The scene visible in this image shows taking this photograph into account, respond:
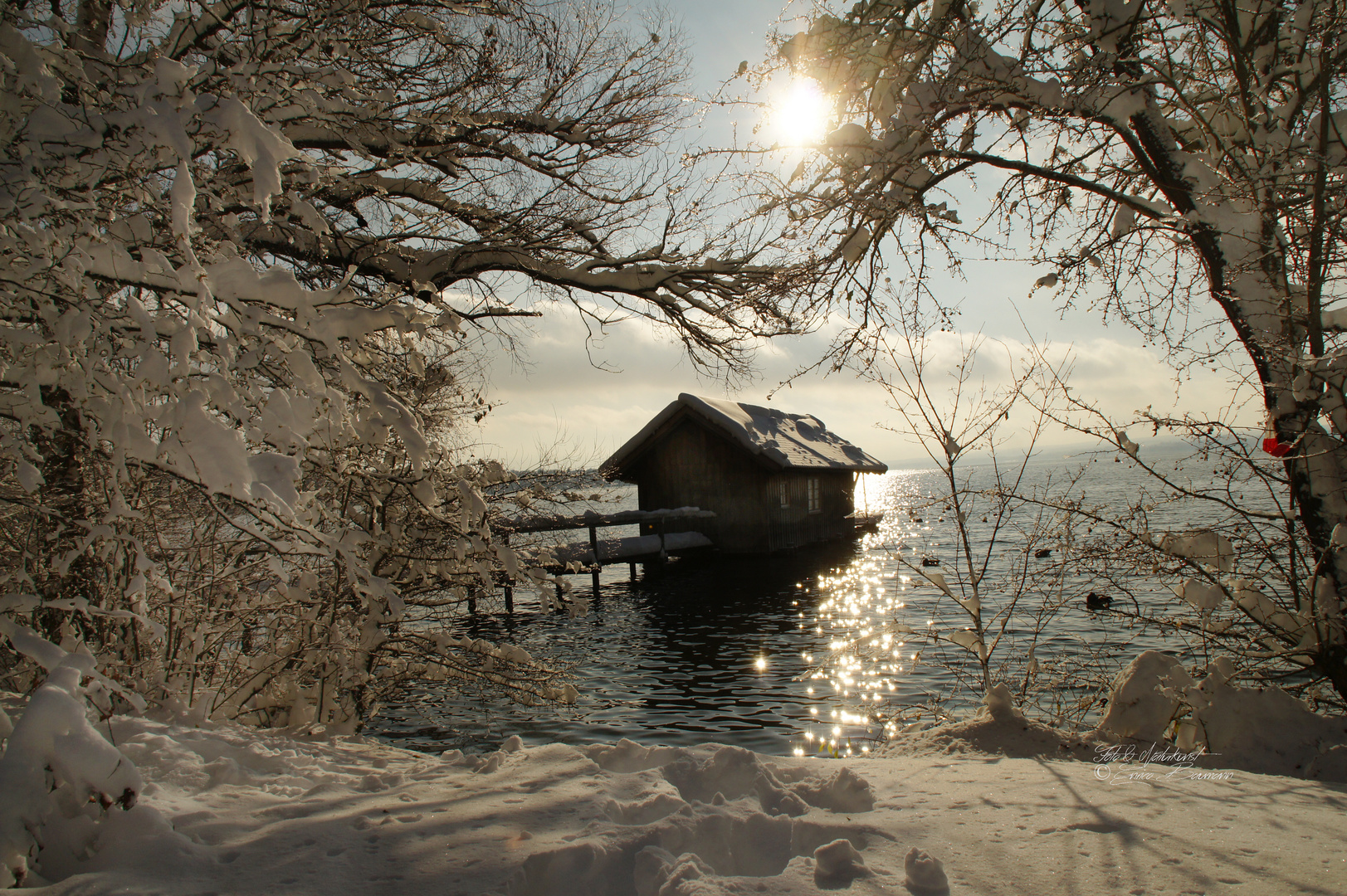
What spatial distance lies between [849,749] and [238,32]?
6.37 metres

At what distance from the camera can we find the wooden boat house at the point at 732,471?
23000mm

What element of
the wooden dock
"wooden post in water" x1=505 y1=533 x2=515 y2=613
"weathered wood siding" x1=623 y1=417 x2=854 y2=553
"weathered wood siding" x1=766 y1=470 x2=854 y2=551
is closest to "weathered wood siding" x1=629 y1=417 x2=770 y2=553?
"weathered wood siding" x1=623 y1=417 x2=854 y2=553

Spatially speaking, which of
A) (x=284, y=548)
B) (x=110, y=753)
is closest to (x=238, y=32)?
(x=284, y=548)

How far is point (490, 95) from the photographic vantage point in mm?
6422

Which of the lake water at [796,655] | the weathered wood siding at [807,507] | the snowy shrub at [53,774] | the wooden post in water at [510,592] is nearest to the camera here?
the snowy shrub at [53,774]

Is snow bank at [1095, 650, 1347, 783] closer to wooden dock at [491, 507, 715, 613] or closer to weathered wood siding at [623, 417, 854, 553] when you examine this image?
wooden dock at [491, 507, 715, 613]

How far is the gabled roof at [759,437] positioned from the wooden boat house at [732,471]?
4 cm

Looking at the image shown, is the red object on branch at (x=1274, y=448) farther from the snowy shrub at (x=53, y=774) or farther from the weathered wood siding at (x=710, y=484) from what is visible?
the weathered wood siding at (x=710, y=484)

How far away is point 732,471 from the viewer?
77.4 feet

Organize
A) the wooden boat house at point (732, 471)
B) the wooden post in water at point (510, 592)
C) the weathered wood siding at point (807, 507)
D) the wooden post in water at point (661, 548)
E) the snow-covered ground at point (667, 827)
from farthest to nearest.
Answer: the weathered wood siding at point (807, 507), the wooden boat house at point (732, 471), the wooden post in water at point (661, 548), the wooden post in water at point (510, 592), the snow-covered ground at point (667, 827)

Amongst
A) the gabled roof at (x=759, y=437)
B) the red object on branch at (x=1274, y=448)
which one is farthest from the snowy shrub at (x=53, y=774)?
the gabled roof at (x=759, y=437)

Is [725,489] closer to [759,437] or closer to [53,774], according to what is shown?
[759,437]

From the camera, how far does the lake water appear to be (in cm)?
575

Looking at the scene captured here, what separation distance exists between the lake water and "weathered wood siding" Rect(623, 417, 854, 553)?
4120 millimetres
